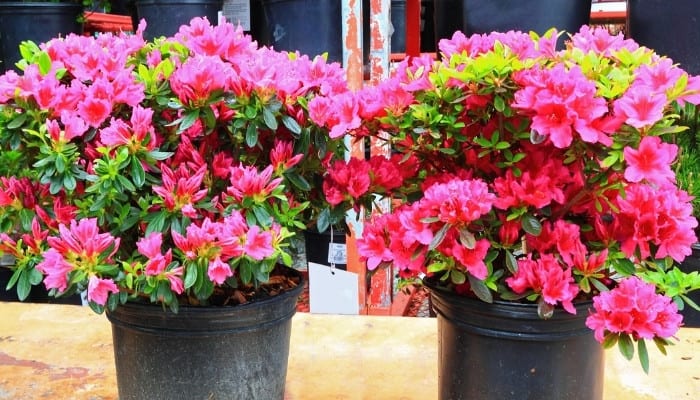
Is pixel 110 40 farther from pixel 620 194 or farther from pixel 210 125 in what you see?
pixel 620 194

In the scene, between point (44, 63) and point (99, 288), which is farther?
point (44, 63)

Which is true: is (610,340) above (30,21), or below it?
below

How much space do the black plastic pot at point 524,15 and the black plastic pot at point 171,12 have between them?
0.81 metres

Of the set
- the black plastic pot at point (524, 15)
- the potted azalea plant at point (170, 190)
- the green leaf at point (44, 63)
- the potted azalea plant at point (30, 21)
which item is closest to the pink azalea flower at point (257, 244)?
the potted azalea plant at point (170, 190)

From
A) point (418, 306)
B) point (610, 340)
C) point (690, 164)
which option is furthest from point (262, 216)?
point (418, 306)

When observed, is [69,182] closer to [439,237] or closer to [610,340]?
[439,237]

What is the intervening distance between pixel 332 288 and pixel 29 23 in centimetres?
156

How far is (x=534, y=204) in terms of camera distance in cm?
75

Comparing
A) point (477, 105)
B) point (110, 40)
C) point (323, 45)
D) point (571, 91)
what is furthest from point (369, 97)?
point (323, 45)

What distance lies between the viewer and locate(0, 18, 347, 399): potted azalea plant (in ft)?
2.48

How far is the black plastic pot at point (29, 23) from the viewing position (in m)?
2.18

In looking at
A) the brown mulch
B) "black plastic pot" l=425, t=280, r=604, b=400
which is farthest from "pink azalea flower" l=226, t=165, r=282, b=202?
the brown mulch

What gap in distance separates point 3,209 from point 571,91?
67cm

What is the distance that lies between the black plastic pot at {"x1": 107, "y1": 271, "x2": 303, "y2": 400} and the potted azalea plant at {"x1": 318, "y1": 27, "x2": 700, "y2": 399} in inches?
6.5
